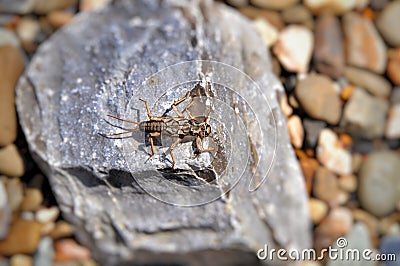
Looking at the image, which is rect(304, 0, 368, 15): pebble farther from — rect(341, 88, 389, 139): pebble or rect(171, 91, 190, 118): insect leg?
rect(171, 91, 190, 118): insect leg

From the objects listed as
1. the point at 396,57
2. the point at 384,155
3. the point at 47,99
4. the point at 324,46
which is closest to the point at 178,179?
the point at 47,99

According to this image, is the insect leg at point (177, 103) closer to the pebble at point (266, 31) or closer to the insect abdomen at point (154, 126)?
the insect abdomen at point (154, 126)

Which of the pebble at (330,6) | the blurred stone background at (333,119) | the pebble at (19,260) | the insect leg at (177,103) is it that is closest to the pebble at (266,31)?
the blurred stone background at (333,119)

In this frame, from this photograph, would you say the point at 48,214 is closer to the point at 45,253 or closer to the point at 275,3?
the point at 45,253

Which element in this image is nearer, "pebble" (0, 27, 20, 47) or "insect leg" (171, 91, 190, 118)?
"insect leg" (171, 91, 190, 118)

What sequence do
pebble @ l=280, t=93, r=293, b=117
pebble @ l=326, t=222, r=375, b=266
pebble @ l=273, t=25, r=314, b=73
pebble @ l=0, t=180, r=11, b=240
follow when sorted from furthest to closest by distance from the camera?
pebble @ l=0, t=180, r=11, b=240, pebble @ l=326, t=222, r=375, b=266, pebble @ l=273, t=25, r=314, b=73, pebble @ l=280, t=93, r=293, b=117

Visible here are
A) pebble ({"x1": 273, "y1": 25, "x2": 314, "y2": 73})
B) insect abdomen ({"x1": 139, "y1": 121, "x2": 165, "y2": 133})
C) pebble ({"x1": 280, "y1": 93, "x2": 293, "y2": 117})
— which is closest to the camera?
insect abdomen ({"x1": 139, "y1": 121, "x2": 165, "y2": 133})

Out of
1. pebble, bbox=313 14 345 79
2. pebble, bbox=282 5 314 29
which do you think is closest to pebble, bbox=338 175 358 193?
pebble, bbox=313 14 345 79
